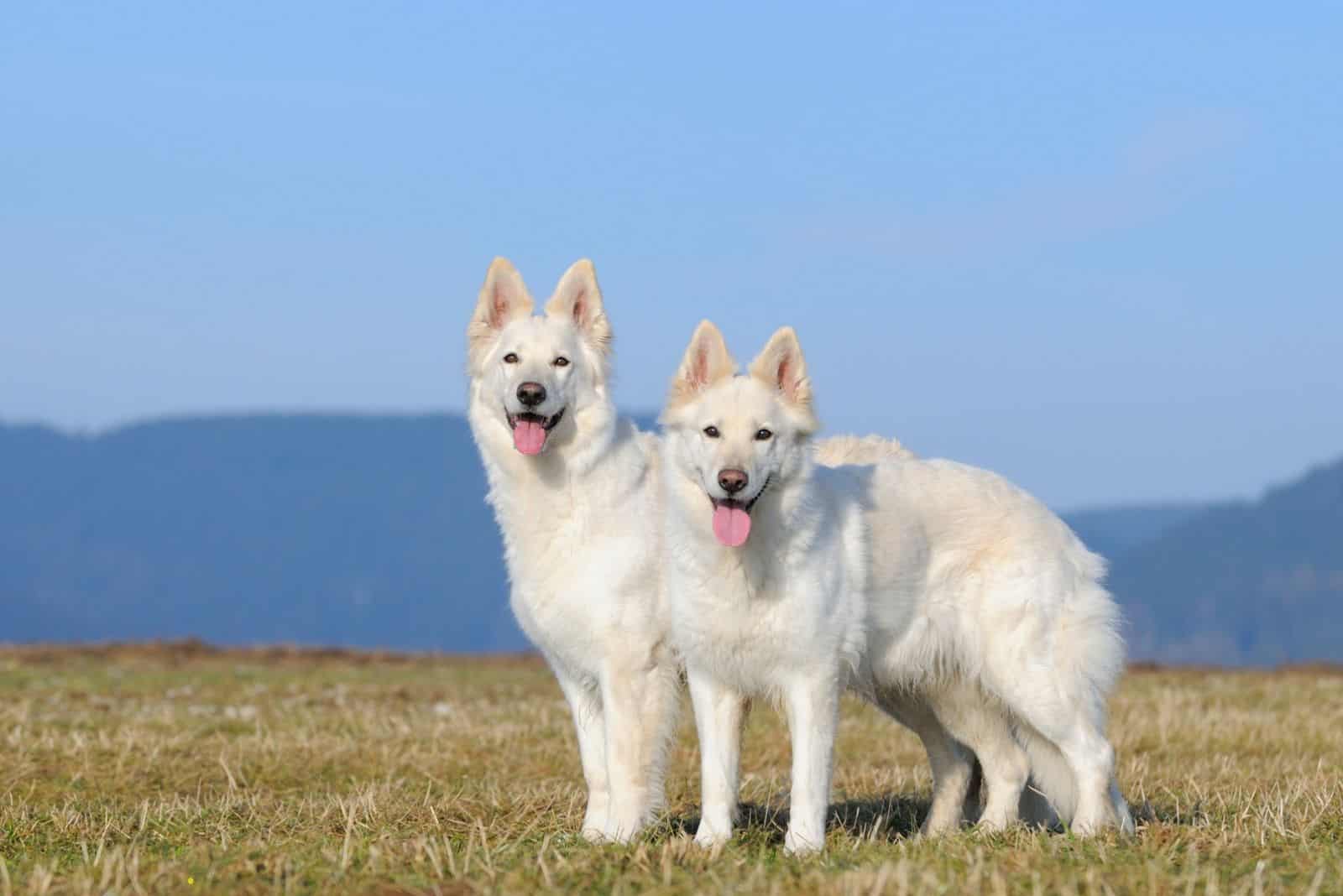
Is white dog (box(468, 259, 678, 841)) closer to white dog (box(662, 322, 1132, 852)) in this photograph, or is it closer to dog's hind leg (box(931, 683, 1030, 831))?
white dog (box(662, 322, 1132, 852))

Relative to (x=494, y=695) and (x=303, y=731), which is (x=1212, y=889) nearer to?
(x=303, y=731)

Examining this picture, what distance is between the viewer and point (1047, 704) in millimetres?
7227

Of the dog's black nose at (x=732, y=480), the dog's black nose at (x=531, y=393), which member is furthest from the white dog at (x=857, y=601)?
the dog's black nose at (x=531, y=393)

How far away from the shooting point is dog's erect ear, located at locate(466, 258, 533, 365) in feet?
24.7

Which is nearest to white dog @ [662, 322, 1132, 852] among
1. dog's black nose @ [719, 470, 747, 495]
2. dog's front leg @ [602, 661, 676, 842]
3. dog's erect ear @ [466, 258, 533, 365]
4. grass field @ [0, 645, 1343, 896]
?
dog's black nose @ [719, 470, 747, 495]

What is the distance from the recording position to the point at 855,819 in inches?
308

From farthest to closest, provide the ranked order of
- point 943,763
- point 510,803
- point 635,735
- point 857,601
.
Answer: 1. point 510,803
2. point 943,763
3. point 635,735
4. point 857,601

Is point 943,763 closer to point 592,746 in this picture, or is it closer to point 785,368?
point 592,746

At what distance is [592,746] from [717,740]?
853mm

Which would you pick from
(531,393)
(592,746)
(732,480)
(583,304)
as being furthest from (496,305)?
(592,746)

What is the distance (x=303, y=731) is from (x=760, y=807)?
4695 millimetres

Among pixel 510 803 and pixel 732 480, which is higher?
pixel 732 480

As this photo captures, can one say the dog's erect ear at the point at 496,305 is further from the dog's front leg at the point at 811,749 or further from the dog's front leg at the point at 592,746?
the dog's front leg at the point at 811,749

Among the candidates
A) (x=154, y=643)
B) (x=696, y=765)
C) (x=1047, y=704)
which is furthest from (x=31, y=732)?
(x=154, y=643)
